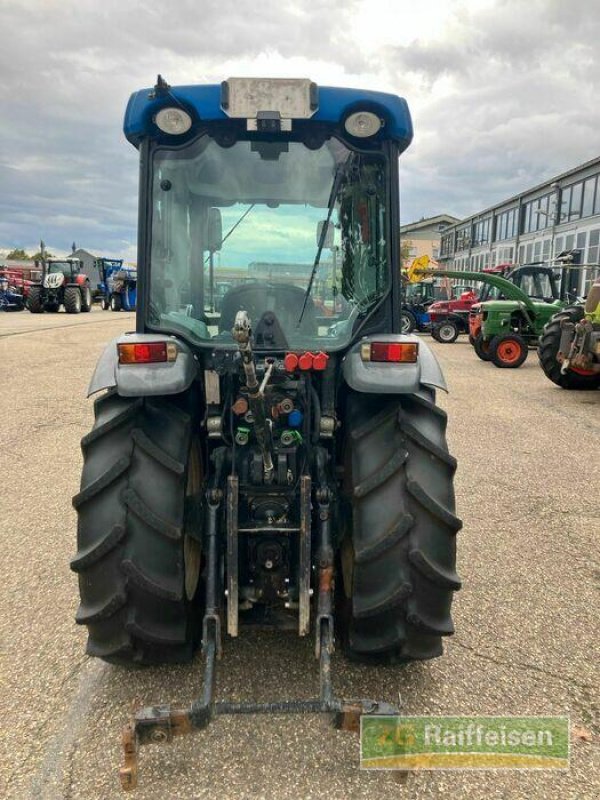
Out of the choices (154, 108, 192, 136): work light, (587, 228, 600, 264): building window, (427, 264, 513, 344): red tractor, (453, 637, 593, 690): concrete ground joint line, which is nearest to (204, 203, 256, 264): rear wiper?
(154, 108, 192, 136): work light

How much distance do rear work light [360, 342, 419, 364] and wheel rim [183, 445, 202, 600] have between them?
854mm

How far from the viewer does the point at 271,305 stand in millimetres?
2654

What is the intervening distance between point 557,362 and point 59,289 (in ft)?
70.5

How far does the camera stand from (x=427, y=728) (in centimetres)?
222

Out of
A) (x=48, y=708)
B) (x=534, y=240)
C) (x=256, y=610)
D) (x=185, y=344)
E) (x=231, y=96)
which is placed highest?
(x=534, y=240)

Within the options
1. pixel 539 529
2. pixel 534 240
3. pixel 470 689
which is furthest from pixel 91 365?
pixel 534 240

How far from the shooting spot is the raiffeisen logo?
1946 millimetres

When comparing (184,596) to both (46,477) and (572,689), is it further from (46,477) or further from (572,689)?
(46,477)

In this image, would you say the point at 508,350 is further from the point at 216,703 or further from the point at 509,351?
the point at 216,703

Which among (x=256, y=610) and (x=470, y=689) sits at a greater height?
(x=256, y=610)

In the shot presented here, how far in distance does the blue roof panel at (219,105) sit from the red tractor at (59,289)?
Result: 24925 mm

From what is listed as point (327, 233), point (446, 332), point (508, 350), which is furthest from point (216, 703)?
point (446, 332)

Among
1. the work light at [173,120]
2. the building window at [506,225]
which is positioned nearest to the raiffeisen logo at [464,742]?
the work light at [173,120]

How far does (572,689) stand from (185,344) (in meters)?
2.13
